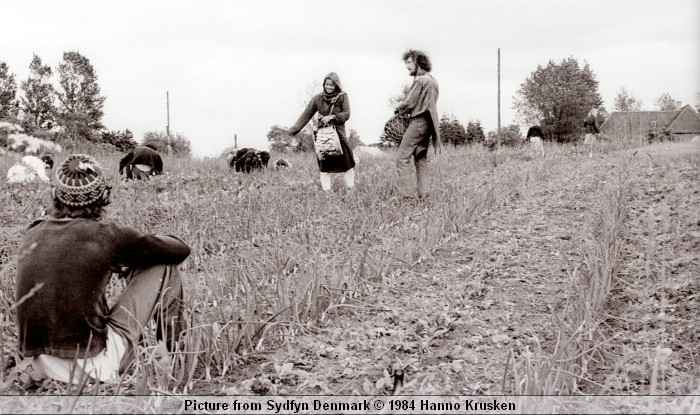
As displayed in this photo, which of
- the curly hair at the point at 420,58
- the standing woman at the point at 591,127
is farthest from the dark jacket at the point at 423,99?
the standing woman at the point at 591,127

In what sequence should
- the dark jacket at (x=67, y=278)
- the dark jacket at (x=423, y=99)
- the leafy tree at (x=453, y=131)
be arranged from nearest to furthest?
the dark jacket at (x=67, y=278)
the dark jacket at (x=423, y=99)
the leafy tree at (x=453, y=131)

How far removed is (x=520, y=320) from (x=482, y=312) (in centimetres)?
22

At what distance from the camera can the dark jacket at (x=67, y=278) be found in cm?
254

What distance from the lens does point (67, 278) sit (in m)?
2.54

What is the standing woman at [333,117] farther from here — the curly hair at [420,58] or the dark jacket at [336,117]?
the curly hair at [420,58]

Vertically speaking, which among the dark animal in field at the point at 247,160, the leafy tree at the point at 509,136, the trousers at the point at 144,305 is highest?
the leafy tree at the point at 509,136

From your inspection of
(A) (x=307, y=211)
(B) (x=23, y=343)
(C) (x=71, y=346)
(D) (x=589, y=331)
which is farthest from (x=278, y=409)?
(A) (x=307, y=211)

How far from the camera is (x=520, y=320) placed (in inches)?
141

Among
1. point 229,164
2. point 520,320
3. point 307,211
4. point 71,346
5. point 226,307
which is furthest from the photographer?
point 229,164

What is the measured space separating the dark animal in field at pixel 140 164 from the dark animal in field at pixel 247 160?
158cm

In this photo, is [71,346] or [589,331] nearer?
[71,346]

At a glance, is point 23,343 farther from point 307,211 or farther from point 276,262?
point 307,211

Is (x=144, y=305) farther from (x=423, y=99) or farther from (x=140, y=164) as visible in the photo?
Result: (x=140, y=164)

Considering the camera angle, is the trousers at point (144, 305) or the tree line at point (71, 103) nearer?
the trousers at point (144, 305)
